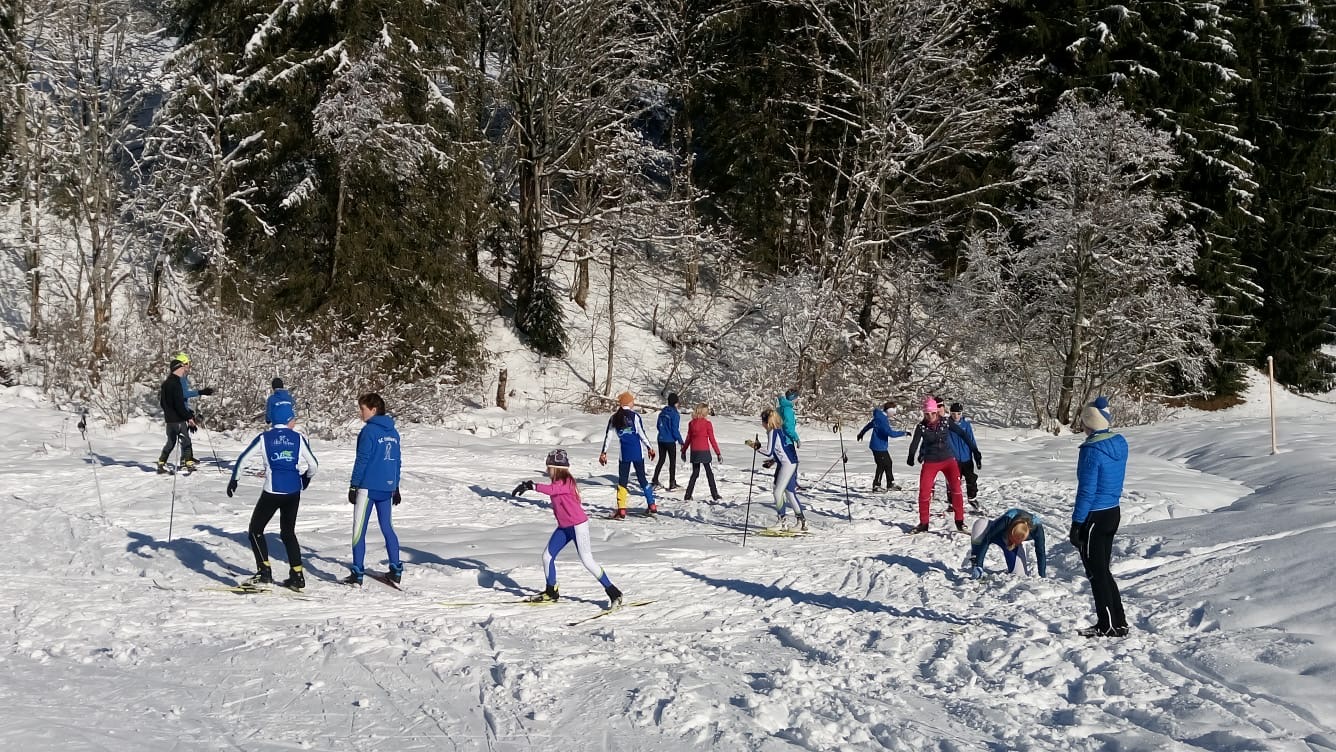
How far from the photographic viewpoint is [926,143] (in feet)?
102

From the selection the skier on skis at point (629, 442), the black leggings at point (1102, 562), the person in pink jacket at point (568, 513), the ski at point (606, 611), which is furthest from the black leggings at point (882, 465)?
the black leggings at point (1102, 562)

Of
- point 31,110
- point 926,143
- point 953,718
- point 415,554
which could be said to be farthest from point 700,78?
point 953,718

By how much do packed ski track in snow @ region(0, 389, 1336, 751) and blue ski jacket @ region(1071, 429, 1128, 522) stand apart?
1043mm

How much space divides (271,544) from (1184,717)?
9327mm

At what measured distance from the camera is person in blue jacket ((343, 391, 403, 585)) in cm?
997

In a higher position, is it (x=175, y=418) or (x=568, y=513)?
(x=175, y=418)

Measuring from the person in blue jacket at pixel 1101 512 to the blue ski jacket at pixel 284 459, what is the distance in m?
6.71

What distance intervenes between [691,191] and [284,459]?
81.0ft

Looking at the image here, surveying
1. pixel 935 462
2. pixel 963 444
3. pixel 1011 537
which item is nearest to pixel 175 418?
pixel 935 462

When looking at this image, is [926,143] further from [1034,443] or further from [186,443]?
[186,443]

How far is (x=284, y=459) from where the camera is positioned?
31.4 feet

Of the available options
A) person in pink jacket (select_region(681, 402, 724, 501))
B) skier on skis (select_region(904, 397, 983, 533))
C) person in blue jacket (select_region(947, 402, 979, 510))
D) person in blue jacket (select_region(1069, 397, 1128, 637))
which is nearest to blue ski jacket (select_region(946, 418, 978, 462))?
person in blue jacket (select_region(947, 402, 979, 510))

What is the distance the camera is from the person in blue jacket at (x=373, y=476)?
9.97 meters

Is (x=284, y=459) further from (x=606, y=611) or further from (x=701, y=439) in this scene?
(x=701, y=439)
